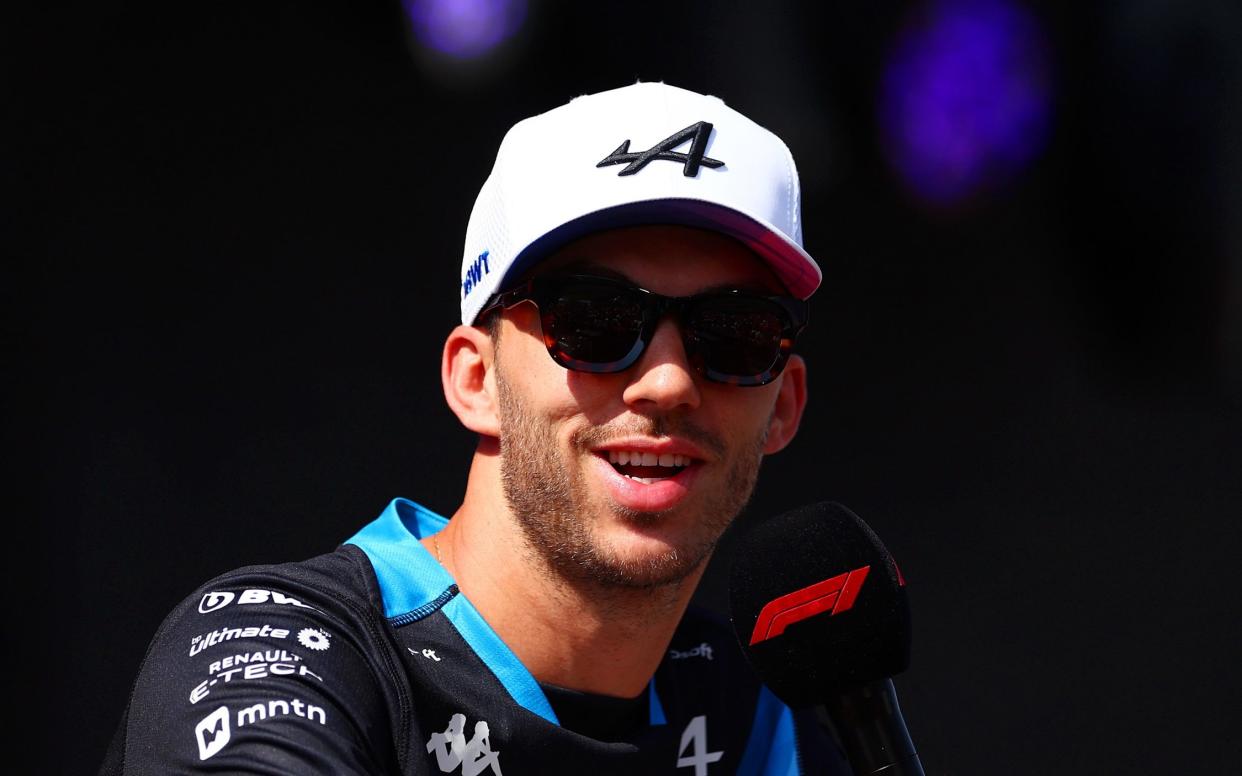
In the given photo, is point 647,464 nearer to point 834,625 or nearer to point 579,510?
→ point 579,510

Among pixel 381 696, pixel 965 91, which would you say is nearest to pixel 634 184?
pixel 381 696

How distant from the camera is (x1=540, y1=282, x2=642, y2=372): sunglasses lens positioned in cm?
188

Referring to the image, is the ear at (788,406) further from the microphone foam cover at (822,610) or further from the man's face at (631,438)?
the microphone foam cover at (822,610)

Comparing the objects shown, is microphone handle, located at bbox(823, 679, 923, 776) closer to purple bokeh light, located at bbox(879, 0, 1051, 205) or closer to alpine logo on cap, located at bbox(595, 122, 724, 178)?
alpine logo on cap, located at bbox(595, 122, 724, 178)

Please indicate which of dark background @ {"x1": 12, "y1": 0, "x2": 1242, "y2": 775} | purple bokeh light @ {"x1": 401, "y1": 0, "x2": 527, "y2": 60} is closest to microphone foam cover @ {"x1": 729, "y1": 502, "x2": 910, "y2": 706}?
dark background @ {"x1": 12, "y1": 0, "x2": 1242, "y2": 775}

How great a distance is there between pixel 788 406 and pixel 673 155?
543 millimetres

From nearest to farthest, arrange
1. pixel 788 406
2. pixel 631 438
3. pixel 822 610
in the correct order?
pixel 822 610, pixel 631 438, pixel 788 406

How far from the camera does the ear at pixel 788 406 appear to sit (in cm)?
225

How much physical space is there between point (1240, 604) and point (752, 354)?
231 cm

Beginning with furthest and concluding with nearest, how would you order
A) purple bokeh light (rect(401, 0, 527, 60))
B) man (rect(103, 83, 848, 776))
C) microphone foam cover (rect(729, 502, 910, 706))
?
purple bokeh light (rect(401, 0, 527, 60)) → man (rect(103, 83, 848, 776)) → microphone foam cover (rect(729, 502, 910, 706))

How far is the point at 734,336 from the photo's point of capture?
192cm

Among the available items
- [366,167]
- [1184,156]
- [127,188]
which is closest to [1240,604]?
[1184,156]

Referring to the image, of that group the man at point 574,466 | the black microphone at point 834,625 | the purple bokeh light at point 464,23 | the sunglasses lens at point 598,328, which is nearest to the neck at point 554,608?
the man at point 574,466

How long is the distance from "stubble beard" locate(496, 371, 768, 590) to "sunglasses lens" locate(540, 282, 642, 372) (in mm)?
103
